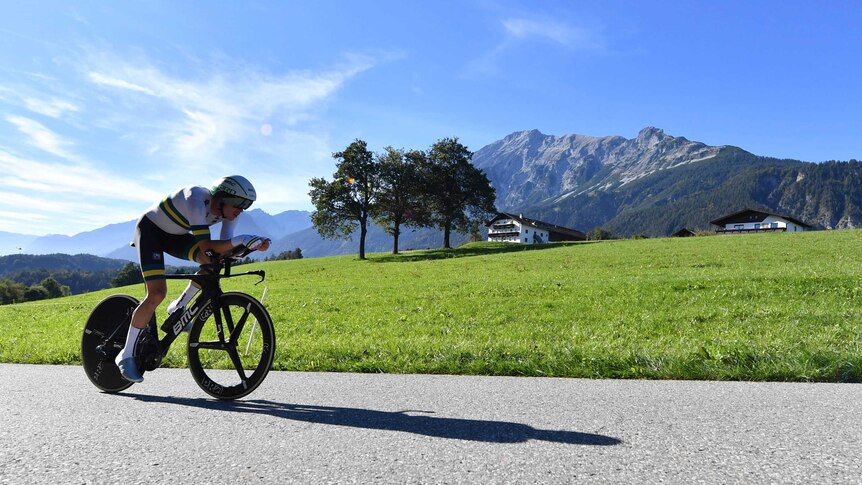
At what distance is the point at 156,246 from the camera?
4.95m

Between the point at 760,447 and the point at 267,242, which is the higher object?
the point at 267,242

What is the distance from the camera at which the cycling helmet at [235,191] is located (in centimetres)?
461

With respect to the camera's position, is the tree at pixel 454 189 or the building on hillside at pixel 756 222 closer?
the tree at pixel 454 189

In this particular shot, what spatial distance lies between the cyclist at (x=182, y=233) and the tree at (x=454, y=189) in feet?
179

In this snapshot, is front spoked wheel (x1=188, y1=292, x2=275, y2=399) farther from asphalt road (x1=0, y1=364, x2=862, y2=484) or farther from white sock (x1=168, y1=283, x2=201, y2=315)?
white sock (x1=168, y1=283, x2=201, y2=315)

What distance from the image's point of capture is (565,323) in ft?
29.4

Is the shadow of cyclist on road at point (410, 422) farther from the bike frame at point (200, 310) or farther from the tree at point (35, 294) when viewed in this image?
the tree at point (35, 294)

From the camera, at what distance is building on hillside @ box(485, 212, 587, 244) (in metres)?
141

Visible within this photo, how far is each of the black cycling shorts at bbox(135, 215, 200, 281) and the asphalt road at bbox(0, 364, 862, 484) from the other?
1.28 metres

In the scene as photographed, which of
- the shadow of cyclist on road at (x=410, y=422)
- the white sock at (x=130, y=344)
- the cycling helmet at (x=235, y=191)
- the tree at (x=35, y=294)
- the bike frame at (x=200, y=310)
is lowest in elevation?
the tree at (x=35, y=294)

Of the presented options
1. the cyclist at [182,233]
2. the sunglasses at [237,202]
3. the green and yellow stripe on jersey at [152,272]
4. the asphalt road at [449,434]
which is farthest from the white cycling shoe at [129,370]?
the sunglasses at [237,202]

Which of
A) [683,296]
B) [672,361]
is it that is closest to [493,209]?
[683,296]

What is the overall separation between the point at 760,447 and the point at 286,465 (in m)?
2.86

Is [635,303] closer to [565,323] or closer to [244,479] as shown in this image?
[565,323]
